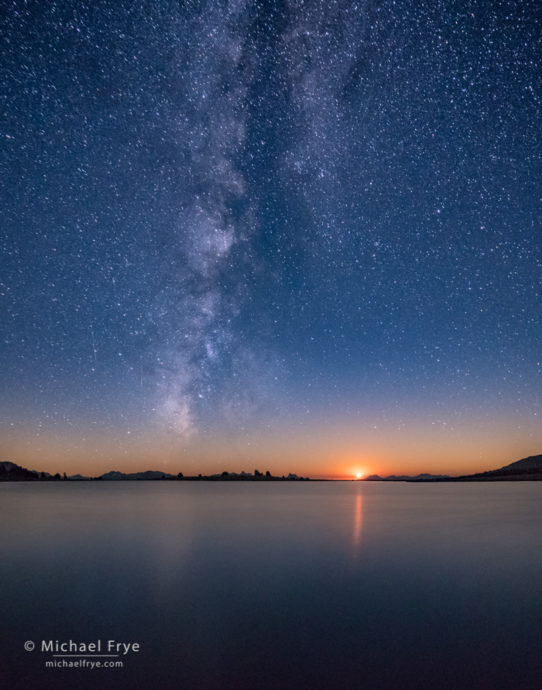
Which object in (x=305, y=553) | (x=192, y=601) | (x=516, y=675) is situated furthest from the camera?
(x=305, y=553)

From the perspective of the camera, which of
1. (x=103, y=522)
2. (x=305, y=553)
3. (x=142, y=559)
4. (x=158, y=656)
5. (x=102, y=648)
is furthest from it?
(x=103, y=522)

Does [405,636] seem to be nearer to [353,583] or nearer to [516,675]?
[516,675]

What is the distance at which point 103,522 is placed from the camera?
27609 millimetres

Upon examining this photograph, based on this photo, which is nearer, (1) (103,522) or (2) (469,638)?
(2) (469,638)

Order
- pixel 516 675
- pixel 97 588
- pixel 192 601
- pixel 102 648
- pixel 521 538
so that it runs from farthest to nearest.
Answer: pixel 521 538
pixel 97 588
pixel 192 601
pixel 102 648
pixel 516 675

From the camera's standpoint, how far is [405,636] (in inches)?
297

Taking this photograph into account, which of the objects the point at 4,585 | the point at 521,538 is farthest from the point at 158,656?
the point at 521,538

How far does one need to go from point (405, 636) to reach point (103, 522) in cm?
2500

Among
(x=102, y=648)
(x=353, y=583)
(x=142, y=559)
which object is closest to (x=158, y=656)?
(x=102, y=648)

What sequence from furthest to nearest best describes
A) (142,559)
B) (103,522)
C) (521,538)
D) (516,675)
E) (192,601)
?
(103,522) < (521,538) < (142,559) < (192,601) < (516,675)

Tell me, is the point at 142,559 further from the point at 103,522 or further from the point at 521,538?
the point at 521,538

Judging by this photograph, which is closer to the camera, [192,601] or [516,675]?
[516,675]

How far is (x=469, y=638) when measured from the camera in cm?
745

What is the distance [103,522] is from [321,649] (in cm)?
2473
